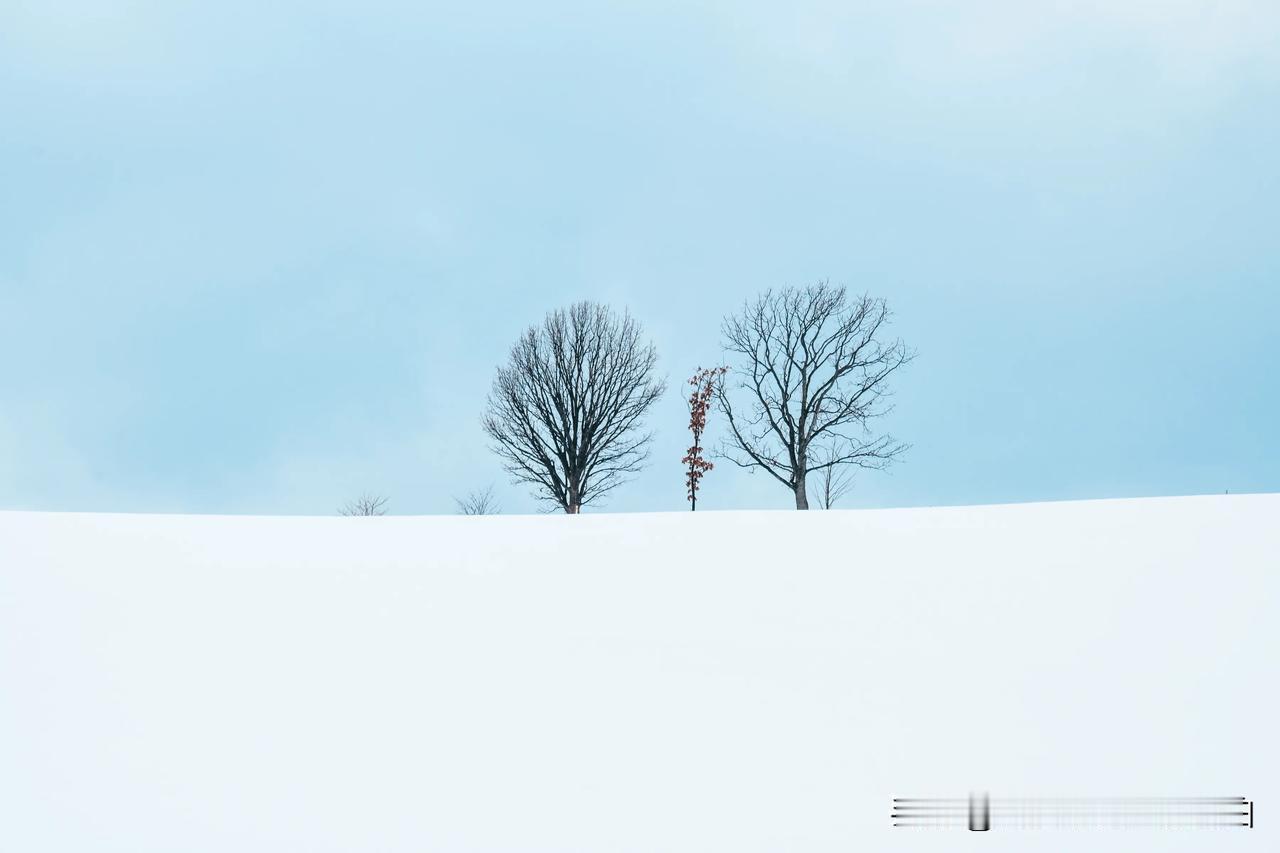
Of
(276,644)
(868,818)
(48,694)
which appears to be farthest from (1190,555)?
(48,694)

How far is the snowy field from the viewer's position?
508cm

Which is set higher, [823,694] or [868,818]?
[823,694]

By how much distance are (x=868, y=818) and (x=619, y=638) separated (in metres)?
2.14

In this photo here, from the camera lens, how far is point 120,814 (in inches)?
202

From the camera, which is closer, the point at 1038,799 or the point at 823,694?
the point at 1038,799

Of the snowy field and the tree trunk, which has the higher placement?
the tree trunk

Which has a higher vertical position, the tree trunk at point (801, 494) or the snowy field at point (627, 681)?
the tree trunk at point (801, 494)

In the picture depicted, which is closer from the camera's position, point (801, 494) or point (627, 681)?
point (627, 681)

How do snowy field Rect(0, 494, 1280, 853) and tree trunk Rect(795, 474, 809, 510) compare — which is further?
tree trunk Rect(795, 474, 809, 510)

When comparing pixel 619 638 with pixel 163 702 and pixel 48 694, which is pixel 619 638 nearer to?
pixel 163 702

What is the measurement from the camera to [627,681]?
20.2ft

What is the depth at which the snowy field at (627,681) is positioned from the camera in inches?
→ 200

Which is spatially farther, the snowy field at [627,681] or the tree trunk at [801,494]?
the tree trunk at [801,494]

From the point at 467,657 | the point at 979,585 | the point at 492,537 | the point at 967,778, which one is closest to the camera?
the point at 967,778
